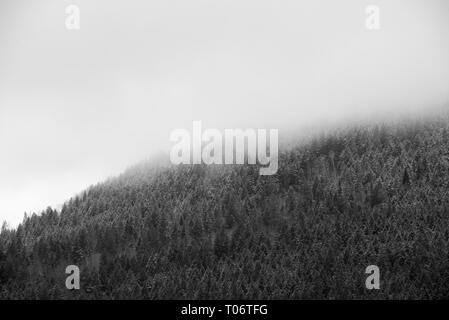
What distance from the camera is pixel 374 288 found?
3123cm

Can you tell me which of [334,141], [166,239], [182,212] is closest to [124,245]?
[166,239]

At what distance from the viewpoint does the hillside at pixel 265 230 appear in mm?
33938

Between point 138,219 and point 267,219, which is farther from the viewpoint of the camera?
point 138,219

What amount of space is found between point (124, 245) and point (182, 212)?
659 centimetres

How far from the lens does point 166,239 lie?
4391 centimetres

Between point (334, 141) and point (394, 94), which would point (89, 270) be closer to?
point (334, 141)

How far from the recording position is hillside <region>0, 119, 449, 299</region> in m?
33.9

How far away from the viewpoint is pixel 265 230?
42.8 m
